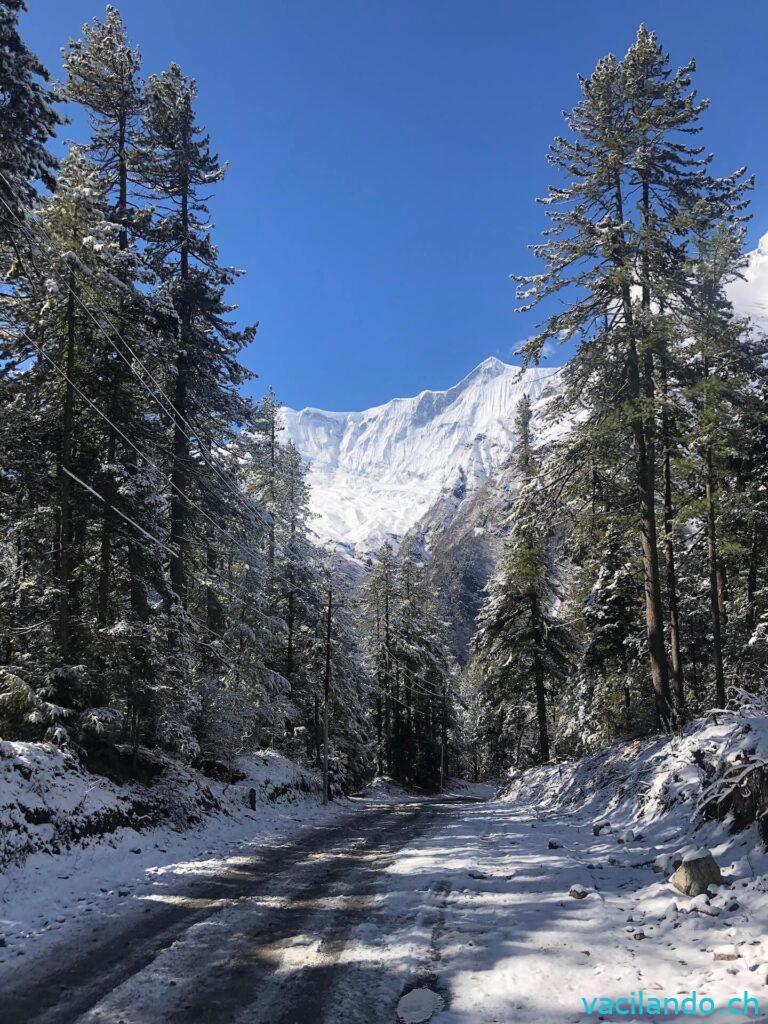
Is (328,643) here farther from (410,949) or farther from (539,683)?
(410,949)

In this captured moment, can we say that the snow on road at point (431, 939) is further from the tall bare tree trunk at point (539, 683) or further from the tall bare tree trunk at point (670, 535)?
the tall bare tree trunk at point (539, 683)

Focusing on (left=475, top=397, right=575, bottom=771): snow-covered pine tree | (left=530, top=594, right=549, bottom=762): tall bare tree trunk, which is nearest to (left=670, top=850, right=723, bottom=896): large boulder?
(left=475, top=397, right=575, bottom=771): snow-covered pine tree

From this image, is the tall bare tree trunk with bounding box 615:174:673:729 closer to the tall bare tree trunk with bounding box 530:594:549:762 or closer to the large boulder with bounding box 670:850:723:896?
the large boulder with bounding box 670:850:723:896

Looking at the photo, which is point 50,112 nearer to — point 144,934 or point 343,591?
point 144,934

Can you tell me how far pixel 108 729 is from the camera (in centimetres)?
1482

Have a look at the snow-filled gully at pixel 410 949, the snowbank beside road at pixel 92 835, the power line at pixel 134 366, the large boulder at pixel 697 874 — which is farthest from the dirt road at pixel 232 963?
the power line at pixel 134 366

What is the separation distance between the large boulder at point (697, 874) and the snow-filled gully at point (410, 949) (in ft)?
0.57

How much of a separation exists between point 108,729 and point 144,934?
321 inches

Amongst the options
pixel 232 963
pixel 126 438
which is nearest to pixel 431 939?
pixel 232 963

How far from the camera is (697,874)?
7.01m

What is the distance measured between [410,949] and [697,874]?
3.34 m

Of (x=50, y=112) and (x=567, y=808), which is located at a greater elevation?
(x=50, y=112)

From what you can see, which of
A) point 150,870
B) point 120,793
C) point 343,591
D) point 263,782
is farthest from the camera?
point 343,591

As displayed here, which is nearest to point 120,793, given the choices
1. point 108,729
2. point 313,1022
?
point 108,729
